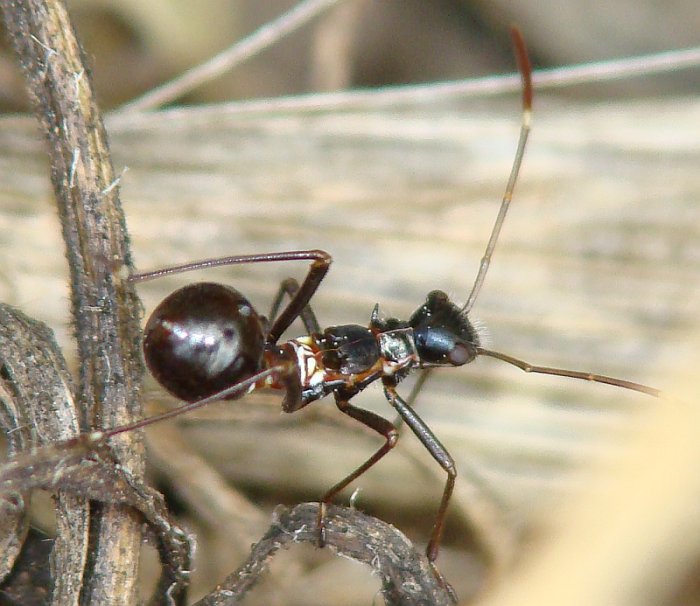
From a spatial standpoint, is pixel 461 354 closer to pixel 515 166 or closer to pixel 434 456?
pixel 434 456

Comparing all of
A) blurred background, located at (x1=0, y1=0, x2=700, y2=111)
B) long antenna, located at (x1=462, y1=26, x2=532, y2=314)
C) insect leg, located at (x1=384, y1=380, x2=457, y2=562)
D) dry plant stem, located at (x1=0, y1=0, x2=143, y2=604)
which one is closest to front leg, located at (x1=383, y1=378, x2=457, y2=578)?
insect leg, located at (x1=384, y1=380, x2=457, y2=562)

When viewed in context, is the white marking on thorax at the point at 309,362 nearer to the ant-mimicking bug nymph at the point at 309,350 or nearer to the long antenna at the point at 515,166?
the ant-mimicking bug nymph at the point at 309,350

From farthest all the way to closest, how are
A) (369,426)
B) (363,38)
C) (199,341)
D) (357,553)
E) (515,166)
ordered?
(363,38) → (515,166) → (369,426) → (199,341) → (357,553)

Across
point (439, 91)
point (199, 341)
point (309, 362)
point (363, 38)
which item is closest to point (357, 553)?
point (199, 341)

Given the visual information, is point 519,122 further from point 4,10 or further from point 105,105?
point 4,10

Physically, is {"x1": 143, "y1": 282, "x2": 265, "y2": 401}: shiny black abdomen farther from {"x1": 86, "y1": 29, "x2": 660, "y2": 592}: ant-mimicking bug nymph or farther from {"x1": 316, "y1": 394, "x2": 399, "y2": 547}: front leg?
{"x1": 316, "y1": 394, "x2": 399, "y2": 547}: front leg

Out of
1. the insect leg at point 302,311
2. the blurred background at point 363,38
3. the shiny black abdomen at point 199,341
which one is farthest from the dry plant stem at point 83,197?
the blurred background at point 363,38
